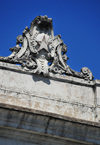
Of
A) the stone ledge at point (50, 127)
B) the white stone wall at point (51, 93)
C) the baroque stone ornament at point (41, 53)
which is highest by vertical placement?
the baroque stone ornament at point (41, 53)

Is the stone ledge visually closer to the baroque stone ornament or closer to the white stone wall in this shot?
the white stone wall

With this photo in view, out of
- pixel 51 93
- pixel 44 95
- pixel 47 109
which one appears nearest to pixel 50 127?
→ pixel 47 109

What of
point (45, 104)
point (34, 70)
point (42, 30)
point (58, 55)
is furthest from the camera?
point (42, 30)

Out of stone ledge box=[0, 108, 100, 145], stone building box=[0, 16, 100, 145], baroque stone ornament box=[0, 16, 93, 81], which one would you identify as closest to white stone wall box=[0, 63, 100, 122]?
stone building box=[0, 16, 100, 145]

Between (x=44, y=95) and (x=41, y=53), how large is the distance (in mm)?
2321

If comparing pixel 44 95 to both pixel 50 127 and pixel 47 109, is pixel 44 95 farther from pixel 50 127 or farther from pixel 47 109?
pixel 50 127

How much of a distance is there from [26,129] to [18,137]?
42cm

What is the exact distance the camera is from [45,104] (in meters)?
9.45

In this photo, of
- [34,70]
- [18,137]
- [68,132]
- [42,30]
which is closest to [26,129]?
[18,137]

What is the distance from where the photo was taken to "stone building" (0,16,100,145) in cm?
743

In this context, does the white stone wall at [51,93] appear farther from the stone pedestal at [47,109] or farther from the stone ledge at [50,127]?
the stone ledge at [50,127]

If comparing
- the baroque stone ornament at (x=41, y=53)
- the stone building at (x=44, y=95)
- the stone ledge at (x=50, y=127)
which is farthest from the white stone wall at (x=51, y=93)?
the stone ledge at (x=50, y=127)

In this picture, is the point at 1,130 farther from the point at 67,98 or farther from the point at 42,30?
the point at 42,30

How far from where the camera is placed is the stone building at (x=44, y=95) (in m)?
7.43
